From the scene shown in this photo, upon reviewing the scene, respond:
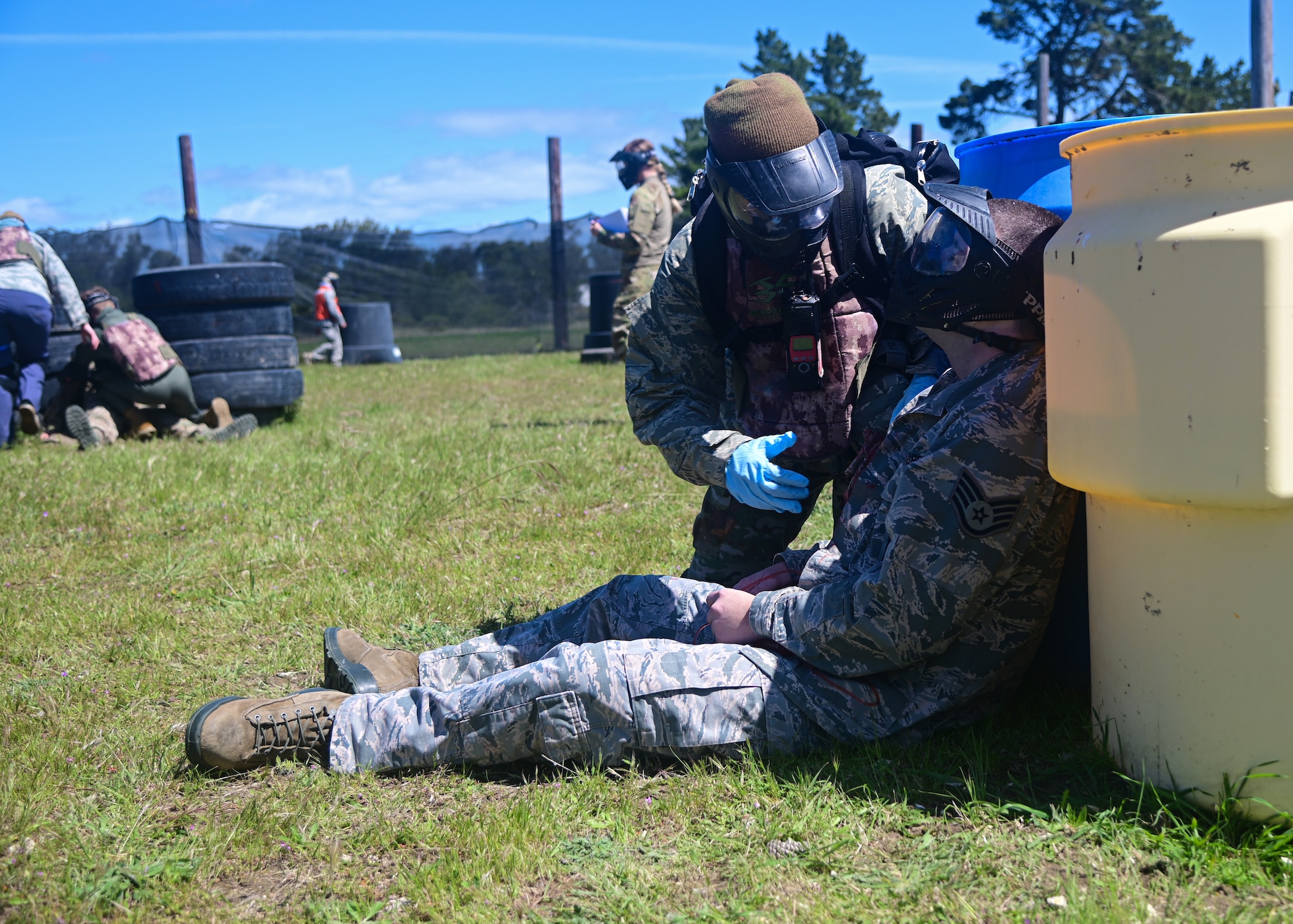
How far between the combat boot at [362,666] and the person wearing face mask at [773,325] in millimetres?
1084

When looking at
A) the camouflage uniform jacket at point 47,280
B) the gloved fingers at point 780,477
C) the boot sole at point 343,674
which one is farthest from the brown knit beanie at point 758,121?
the camouflage uniform jacket at point 47,280

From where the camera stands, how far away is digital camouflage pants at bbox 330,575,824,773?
104 inches

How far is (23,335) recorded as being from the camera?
813 cm

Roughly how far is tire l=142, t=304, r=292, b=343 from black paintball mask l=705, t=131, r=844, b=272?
6506 millimetres

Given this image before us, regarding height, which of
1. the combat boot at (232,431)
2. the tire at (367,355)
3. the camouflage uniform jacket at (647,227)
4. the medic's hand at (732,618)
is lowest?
the medic's hand at (732,618)

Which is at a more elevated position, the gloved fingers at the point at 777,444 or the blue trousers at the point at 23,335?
the blue trousers at the point at 23,335

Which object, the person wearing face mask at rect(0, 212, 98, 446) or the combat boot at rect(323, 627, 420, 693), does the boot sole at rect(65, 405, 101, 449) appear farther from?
the combat boot at rect(323, 627, 420, 693)

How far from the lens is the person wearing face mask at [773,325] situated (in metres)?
3.26

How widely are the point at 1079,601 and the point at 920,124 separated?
145 inches

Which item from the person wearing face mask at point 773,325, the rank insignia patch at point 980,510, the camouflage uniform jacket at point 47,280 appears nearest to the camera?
the rank insignia patch at point 980,510

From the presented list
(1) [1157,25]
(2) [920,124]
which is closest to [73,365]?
(2) [920,124]

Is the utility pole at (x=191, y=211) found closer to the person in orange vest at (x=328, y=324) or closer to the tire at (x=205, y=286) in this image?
the person in orange vest at (x=328, y=324)

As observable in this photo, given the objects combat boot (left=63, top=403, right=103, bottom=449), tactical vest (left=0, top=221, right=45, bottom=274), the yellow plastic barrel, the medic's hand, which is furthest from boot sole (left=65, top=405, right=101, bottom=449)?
the yellow plastic barrel

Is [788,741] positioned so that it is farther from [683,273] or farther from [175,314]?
[175,314]
